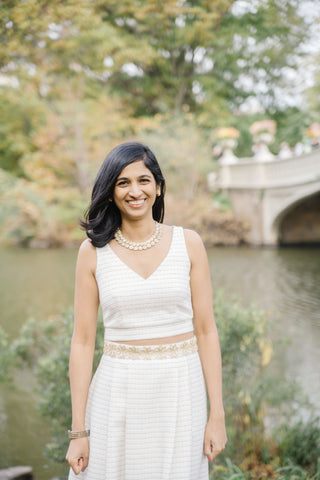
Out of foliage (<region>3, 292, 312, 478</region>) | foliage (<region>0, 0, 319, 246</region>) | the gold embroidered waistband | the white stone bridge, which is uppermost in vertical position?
foliage (<region>0, 0, 319, 246</region>)

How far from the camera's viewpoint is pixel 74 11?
542 cm

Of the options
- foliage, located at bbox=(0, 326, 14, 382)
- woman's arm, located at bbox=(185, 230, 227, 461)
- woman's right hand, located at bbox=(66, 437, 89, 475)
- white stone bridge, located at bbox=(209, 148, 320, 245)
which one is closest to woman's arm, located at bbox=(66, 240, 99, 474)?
woman's right hand, located at bbox=(66, 437, 89, 475)

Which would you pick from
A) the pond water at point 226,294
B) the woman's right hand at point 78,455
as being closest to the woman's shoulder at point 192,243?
the woman's right hand at point 78,455

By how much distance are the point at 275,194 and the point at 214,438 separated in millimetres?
10896

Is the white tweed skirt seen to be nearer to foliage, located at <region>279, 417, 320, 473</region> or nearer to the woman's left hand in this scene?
the woman's left hand

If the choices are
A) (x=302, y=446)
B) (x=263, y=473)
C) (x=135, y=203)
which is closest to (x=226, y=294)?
(x=302, y=446)

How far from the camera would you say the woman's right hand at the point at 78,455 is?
109cm

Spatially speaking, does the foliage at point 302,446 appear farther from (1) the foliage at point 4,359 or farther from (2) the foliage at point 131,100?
(2) the foliage at point 131,100

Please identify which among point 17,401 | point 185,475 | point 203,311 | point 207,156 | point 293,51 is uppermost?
point 293,51

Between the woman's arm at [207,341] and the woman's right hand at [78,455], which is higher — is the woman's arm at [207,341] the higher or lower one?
the higher one

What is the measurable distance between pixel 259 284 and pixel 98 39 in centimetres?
769

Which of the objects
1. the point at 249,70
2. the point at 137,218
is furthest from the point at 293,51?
the point at 137,218

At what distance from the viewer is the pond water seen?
3377 millimetres

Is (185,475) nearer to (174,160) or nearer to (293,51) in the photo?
(174,160)
